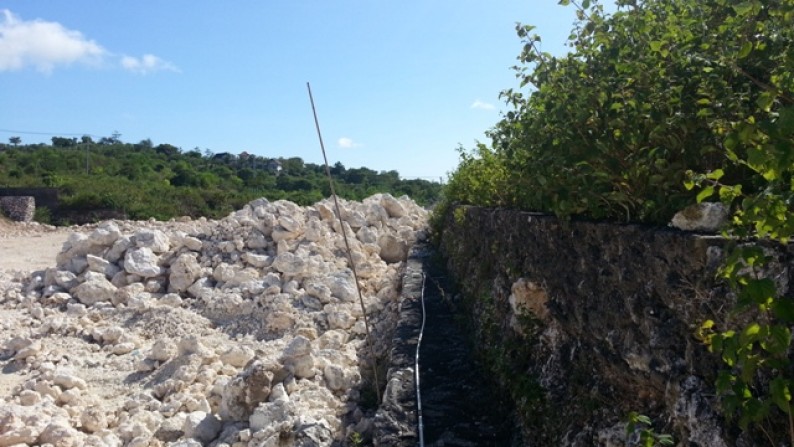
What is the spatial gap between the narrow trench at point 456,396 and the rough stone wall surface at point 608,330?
216mm

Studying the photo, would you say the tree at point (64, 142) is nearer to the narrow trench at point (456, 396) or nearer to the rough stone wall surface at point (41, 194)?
the rough stone wall surface at point (41, 194)

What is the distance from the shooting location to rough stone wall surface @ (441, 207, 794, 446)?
207 cm

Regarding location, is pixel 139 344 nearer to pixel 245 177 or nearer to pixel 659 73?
pixel 659 73

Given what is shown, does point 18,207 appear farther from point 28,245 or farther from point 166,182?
point 166,182

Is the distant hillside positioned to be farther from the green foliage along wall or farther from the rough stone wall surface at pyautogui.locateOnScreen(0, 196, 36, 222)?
the green foliage along wall

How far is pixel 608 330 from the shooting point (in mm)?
2789

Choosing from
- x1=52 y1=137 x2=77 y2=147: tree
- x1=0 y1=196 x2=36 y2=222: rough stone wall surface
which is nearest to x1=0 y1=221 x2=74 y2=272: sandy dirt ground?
x1=0 y1=196 x2=36 y2=222: rough stone wall surface

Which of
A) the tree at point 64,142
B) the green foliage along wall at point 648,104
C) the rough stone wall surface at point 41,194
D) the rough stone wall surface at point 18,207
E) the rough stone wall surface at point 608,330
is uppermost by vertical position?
the tree at point 64,142

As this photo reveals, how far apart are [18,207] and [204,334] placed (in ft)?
57.5

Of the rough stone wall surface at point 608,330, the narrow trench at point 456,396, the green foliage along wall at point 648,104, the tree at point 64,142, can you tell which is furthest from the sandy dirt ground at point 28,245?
the tree at point 64,142

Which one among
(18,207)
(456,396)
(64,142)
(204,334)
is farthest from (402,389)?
(64,142)

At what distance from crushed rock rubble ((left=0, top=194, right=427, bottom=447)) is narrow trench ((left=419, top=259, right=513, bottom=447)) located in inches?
22.7

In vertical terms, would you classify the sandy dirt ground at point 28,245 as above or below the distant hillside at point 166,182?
below

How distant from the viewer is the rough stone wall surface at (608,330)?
2068 millimetres
